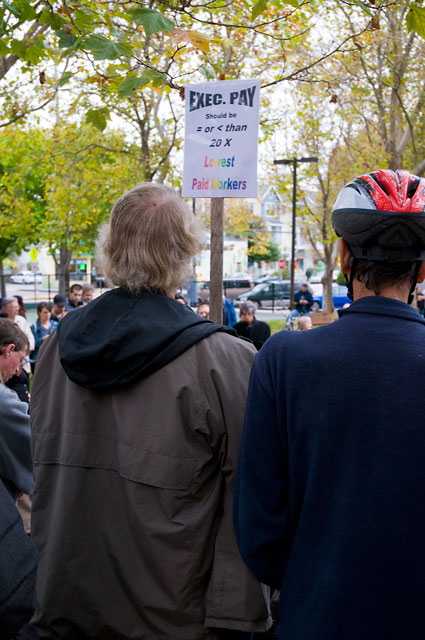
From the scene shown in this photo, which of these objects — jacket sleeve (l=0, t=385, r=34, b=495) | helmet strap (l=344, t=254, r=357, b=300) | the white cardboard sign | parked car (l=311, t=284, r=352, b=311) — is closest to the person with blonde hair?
helmet strap (l=344, t=254, r=357, b=300)

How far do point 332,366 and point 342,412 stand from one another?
→ 0.10m

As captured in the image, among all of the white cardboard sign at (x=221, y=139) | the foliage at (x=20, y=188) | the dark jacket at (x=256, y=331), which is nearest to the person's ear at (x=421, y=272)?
the white cardboard sign at (x=221, y=139)

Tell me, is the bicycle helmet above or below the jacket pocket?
above

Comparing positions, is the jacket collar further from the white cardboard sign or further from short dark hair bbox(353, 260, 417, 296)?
the white cardboard sign

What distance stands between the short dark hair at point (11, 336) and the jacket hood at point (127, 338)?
161 cm

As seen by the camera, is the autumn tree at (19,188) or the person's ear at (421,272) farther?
the autumn tree at (19,188)

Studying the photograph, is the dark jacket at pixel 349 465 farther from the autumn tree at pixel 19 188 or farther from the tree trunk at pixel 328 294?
the tree trunk at pixel 328 294

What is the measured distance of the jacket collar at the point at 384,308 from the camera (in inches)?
57.7

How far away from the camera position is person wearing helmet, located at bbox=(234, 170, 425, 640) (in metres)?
1.37

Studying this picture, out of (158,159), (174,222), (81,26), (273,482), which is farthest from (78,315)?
(158,159)

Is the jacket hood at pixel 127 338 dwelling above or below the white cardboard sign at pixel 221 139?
below

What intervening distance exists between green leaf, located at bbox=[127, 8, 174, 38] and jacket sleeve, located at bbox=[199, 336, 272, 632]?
80.7 inches

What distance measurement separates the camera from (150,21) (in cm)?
324

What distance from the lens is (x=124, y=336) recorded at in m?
1.79
